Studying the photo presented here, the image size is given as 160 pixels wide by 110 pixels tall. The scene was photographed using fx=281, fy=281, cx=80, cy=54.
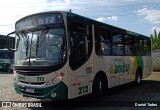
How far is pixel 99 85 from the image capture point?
424 inches

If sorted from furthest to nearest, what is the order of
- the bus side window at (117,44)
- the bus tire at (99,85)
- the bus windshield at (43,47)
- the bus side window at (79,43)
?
the bus side window at (117,44)
the bus tire at (99,85)
the bus side window at (79,43)
the bus windshield at (43,47)

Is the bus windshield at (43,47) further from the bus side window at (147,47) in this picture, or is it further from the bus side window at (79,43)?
the bus side window at (147,47)

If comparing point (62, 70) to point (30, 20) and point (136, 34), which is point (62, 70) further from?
point (136, 34)

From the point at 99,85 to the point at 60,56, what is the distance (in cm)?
274

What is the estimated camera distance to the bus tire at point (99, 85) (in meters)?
10.5

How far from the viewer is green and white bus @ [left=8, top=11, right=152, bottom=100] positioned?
8.70 metres

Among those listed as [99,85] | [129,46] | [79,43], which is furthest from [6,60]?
[79,43]

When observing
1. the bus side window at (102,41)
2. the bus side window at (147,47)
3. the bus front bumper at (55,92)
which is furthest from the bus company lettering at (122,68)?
the bus front bumper at (55,92)

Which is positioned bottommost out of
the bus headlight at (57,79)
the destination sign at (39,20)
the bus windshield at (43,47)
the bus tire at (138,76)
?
the bus tire at (138,76)

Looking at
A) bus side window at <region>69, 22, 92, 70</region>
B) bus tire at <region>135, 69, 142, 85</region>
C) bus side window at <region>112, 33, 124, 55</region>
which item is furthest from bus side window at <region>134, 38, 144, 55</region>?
bus side window at <region>69, 22, 92, 70</region>

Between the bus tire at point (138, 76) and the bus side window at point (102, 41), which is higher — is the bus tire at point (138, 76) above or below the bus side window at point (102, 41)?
below

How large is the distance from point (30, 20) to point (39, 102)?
3120 millimetres

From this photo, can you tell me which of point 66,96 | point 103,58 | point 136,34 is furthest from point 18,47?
point 136,34

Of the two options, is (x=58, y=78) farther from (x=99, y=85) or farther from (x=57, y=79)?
(x=99, y=85)
